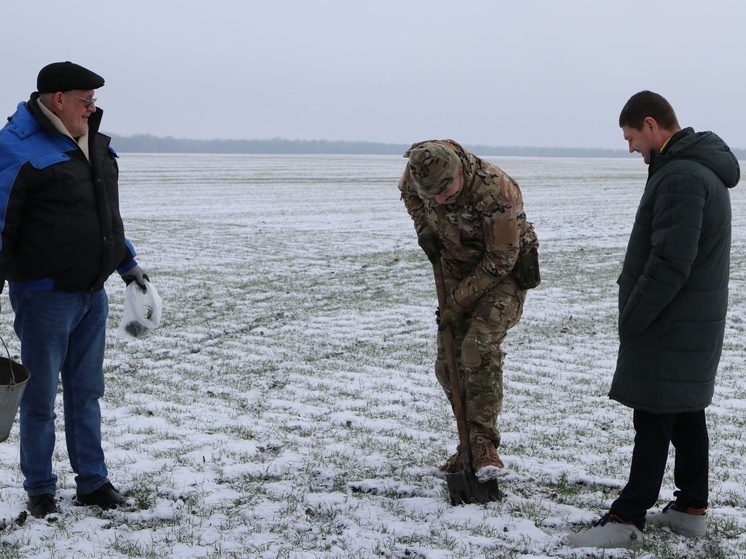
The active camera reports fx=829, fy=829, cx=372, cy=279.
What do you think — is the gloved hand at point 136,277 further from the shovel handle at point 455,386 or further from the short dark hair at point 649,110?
the short dark hair at point 649,110

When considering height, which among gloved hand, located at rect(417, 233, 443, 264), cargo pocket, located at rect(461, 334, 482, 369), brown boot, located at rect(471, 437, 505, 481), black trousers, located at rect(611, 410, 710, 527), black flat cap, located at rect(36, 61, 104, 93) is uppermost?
black flat cap, located at rect(36, 61, 104, 93)

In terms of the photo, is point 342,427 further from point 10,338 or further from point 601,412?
point 10,338

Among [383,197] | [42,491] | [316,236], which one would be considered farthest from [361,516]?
[383,197]

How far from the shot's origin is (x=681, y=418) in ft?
13.0

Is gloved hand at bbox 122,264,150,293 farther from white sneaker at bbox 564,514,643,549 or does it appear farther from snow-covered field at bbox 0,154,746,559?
white sneaker at bbox 564,514,643,549

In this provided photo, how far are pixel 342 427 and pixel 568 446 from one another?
1620 mm

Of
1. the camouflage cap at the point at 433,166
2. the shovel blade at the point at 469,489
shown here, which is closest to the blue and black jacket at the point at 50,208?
the camouflage cap at the point at 433,166

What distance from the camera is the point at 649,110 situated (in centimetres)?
Answer: 368

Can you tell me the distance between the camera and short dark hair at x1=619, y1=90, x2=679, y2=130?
3.68m

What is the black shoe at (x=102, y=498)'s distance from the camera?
14.6 feet

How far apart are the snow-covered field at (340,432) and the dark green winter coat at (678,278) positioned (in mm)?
818

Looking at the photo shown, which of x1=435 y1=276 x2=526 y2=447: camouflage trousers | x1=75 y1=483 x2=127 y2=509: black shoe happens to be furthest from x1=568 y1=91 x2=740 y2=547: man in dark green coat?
x1=75 y1=483 x2=127 y2=509: black shoe

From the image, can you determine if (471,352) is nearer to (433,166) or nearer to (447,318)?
(447,318)

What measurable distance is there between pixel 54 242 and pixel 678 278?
290cm
